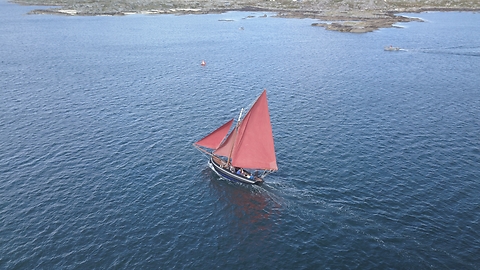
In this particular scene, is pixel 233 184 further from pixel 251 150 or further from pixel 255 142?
pixel 255 142

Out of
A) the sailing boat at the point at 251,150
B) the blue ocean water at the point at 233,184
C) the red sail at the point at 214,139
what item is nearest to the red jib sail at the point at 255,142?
the sailing boat at the point at 251,150

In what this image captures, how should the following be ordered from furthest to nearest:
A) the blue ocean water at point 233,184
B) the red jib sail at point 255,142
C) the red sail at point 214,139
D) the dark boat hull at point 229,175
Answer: the red sail at point 214,139 → the dark boat hull at point 229,175 → the red jib sail at point 255,142 → the blue ocean water at point 233,184

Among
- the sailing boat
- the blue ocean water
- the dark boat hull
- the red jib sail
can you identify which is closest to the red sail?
the sailing boat

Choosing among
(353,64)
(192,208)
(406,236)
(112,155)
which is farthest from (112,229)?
(353,64)

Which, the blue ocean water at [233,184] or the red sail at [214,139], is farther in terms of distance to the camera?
the red sail at [214,139]

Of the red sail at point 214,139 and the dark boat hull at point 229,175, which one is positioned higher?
the red sail at point 214,139

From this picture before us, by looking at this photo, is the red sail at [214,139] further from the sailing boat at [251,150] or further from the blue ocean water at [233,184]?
the blue ocean water at [233,184]

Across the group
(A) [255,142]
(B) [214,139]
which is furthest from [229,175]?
(B) [214,139]

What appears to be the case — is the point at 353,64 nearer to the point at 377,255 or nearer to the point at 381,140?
the point at 381,140

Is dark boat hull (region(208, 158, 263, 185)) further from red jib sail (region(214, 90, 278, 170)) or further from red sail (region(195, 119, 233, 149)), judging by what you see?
red sail (region(195, 119, 233, 149))
